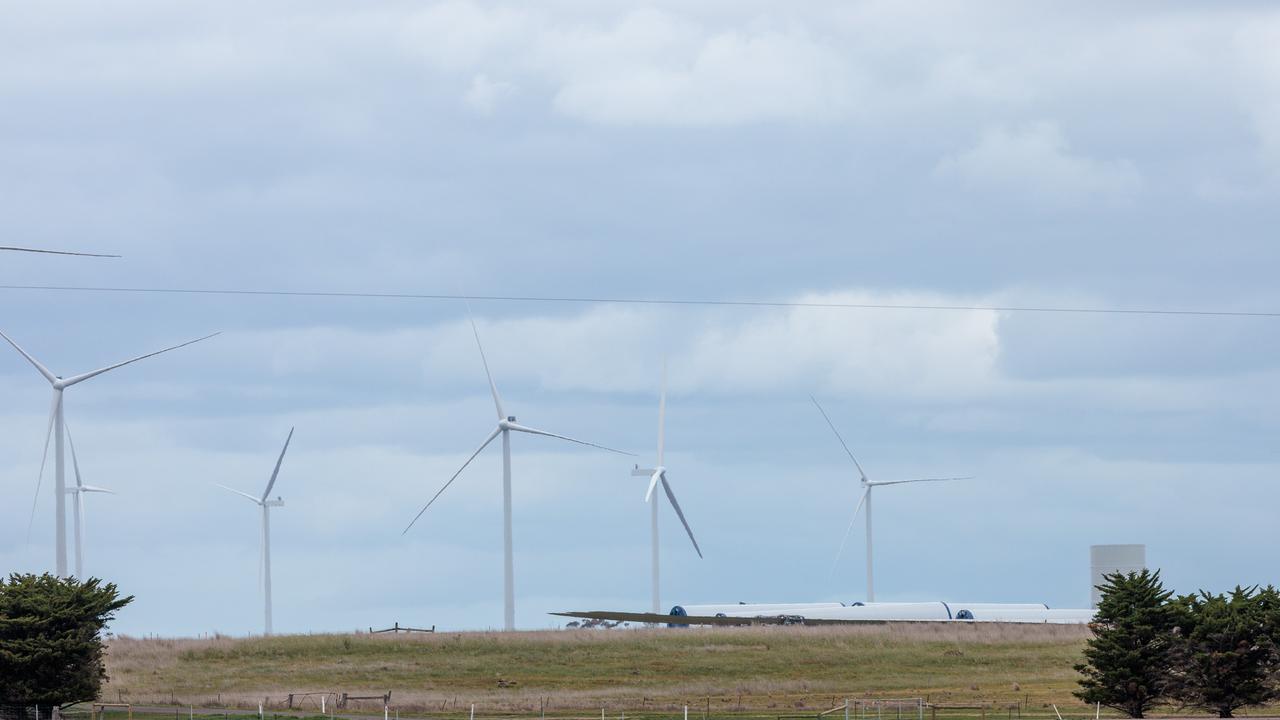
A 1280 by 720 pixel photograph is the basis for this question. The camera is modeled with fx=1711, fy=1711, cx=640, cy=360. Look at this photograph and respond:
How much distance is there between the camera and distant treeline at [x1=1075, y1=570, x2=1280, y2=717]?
256ft

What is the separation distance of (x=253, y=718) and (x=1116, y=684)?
40100mm

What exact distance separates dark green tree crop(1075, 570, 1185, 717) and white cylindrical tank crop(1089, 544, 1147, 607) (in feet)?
216

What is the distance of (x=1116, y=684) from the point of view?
78.9 metres

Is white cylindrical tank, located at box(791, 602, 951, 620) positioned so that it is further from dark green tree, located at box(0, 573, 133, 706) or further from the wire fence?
dark green tree, located at box(0, 573, 133, 706)

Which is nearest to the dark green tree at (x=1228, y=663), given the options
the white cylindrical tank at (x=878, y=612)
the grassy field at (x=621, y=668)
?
the grassy field at (x=621, y=668)

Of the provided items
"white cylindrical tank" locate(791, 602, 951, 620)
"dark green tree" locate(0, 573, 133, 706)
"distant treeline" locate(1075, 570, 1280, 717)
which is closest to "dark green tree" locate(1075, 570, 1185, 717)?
"distant treeline" locate(1075, 570, 1280, 717)

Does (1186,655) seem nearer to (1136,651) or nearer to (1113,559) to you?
(1136,651)

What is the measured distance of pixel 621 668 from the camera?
10931 centimetres

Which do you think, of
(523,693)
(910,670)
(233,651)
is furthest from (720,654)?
(233,651)

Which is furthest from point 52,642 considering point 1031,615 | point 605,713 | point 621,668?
point 1031,615

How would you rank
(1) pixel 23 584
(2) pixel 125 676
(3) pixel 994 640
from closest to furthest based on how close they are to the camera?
1. (1) pixel 23 584
2. (2) pixel 125 676
3. (3) pixel 994 640

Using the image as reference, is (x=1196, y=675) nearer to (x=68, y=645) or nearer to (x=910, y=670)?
(x=910, y=670)

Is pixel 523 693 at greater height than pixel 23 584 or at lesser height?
lesser

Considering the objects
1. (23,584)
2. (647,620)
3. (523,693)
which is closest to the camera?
(23,584)
